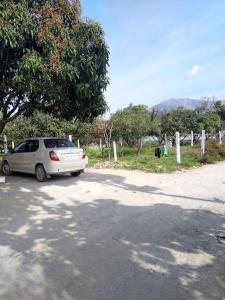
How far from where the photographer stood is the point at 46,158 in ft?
39.8

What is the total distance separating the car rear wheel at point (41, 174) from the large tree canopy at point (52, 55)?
217cm

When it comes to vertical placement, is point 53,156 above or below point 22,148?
below

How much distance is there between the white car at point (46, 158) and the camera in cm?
1211

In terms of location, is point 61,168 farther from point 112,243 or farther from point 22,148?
point 112,243

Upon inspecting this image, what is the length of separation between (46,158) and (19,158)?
1.66 metres

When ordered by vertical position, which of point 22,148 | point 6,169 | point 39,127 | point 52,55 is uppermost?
point 52,55

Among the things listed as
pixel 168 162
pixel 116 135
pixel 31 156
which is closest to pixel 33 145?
pixel 31 156

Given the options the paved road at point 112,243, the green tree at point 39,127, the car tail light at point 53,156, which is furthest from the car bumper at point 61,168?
the green tree at point 39,127

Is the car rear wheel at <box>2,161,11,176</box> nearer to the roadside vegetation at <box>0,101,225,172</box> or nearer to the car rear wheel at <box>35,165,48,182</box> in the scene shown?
the car rear wheel at <box>35,165,48,182</box>

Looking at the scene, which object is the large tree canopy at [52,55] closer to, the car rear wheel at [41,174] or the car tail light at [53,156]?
the car tail light at [53,156]

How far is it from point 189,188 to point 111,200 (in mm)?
2695

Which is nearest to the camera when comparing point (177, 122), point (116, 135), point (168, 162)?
point (168, 162)

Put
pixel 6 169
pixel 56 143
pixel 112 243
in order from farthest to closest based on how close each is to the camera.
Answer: pixel 6 169 < pixel 56 143 < pixel 112 243

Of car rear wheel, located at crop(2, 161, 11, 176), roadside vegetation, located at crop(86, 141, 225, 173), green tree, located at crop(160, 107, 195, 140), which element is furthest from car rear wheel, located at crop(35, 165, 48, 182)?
green tree, located at crop(160, 107, 195, 140)
